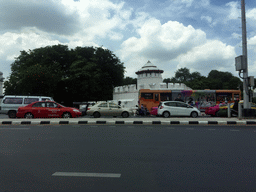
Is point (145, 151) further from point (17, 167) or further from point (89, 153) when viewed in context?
point (17, 167)

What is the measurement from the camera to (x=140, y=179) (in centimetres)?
389

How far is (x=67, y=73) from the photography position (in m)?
45.3

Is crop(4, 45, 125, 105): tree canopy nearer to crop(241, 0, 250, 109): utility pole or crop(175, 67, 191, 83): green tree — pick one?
crop(241, 0, 250, 109): utility pole

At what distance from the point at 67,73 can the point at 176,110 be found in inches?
1137

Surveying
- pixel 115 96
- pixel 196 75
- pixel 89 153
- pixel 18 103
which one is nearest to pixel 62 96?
pixel 115 96

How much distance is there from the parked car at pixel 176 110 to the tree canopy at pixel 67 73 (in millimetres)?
19730

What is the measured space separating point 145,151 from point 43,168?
2.39 meters

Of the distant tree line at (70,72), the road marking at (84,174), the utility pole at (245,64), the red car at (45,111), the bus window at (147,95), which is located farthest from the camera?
the distant tree line at (70,72)

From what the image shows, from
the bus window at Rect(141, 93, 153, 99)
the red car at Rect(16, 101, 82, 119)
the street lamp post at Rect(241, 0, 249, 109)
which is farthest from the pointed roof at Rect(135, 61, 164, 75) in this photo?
the red car at Rect(16, 101, 82, 119)

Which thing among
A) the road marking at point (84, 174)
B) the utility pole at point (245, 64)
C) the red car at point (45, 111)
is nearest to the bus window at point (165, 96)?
the red car at point (45, 111)

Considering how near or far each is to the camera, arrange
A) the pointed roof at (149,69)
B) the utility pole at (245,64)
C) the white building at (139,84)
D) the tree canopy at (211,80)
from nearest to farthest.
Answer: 1. the utility pole at (245,64)
2. the white building at (139,84)
3. the pointed roof at (149,69)
4. the tree canopy at (211,80)

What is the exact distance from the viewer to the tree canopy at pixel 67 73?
34938 millimetres

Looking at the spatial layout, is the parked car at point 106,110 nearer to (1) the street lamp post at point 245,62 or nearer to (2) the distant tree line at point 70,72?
(1) the street lamp post at point 245,62

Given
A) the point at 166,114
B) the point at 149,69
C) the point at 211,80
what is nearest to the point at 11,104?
the point at 166,114
